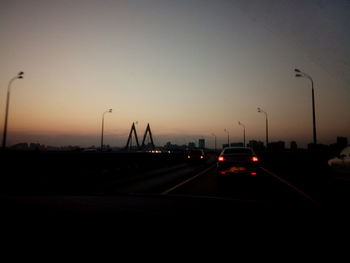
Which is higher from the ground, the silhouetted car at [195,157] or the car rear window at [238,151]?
the car rear window at [238,151]

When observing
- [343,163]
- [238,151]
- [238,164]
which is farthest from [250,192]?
[343,163]

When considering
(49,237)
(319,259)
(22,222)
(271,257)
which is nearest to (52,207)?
(22,222)

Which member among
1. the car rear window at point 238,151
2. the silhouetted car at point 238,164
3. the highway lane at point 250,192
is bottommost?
the highway lane at point 250,192

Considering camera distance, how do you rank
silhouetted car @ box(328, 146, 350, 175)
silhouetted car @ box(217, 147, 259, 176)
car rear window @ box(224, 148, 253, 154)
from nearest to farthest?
1. silhouetted car @ box(328, 146, 350, 175)
2. silhouetted car @ box(217, 147, 259, 176)
3. car rear window @ box(224, 148, 253, 154)

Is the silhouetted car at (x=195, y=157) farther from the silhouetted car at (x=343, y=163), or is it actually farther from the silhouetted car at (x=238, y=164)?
the silhouetted car at (x=343, y=163)

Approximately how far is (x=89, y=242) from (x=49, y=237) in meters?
0.52

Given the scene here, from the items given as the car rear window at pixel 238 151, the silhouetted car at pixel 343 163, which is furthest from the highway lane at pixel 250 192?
the silhouetted car at pixel 343 163

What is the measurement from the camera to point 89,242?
3.36 metres

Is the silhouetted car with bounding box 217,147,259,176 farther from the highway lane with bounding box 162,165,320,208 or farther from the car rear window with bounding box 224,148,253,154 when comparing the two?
the highway lane with bounding box 162,165,320,208

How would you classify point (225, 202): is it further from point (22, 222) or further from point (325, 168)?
point (325, 168)

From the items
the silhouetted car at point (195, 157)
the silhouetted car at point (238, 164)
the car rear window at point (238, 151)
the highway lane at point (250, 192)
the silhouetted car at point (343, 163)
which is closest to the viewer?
the highway lane at point (250, 192)

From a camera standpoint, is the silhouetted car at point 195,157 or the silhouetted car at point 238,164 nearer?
the silhouetted car at point 238,164

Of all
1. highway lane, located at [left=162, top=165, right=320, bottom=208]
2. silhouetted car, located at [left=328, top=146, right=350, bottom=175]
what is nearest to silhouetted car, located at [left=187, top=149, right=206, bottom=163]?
highway lane, located at [left=162, top=165, right=320, bottom=208]

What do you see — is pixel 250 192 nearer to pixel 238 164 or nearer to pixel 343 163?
pixel 238 164
